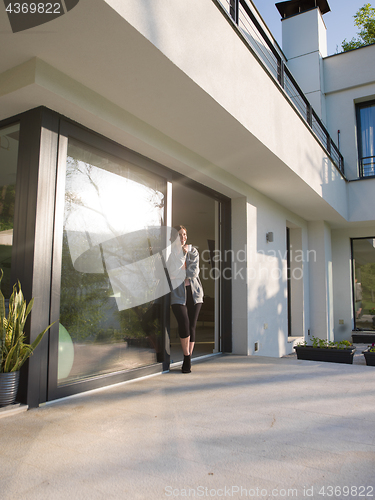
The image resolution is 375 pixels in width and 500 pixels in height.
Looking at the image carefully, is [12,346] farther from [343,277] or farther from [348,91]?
[348,91]

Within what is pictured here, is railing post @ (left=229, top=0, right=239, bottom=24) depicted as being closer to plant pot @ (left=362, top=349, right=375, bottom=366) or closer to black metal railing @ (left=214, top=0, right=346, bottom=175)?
black metal railing @ (left=214, top=0, right=346, bottom=175)

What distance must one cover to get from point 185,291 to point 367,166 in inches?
274

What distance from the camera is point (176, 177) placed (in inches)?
185

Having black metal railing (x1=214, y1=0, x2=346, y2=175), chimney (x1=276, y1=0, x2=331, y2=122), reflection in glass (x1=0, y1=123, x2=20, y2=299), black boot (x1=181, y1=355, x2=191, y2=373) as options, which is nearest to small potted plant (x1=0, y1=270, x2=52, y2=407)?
reflection in glass (x1=0, y1=123, x2=20, y2=299)

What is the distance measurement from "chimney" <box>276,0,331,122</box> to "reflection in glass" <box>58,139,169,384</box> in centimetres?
674

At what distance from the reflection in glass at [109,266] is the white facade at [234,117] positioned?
1.39 feet

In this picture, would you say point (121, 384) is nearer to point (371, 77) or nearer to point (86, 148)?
point (86, 148)

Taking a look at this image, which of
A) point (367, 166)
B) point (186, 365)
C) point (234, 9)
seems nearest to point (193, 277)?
point (186, 365)

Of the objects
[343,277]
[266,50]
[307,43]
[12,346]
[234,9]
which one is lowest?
[12,346]

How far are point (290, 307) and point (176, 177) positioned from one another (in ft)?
15.5

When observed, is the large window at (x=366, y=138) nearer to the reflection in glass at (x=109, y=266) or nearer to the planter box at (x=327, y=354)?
the planter box at (x=327, y=354)

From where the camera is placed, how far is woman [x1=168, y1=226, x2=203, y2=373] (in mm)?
3900

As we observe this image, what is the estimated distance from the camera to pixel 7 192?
10.00ft

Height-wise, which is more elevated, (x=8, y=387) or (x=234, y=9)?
(x=234, y=9)
